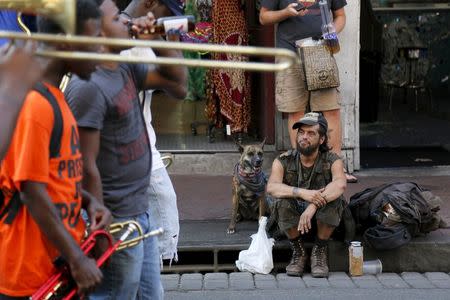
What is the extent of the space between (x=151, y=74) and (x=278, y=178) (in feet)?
8.52

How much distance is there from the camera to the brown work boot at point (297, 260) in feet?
21.1

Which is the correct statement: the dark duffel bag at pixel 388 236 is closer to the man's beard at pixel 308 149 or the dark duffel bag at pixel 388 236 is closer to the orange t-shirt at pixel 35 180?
the man's beard at pixel 308 149

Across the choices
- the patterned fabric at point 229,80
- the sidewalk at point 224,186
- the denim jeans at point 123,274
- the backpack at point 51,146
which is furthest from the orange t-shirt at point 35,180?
the patterned fabric at point 229,80

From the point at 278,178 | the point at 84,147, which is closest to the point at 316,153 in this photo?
the point at 278,178

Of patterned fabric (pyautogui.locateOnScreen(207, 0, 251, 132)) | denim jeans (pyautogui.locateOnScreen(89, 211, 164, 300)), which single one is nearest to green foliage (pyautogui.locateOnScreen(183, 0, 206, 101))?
patterned fabric (pyautogui.locateOnScreen(207, 0, 251, 132))

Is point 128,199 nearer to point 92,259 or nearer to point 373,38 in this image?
point 92,259

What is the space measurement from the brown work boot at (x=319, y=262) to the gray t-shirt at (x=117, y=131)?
277 centimetres

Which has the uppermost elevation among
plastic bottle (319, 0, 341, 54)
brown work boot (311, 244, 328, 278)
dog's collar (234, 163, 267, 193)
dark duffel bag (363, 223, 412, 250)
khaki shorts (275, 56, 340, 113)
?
plastic bottle (319, 0, 341, 54)

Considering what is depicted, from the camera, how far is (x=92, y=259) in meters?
3.23

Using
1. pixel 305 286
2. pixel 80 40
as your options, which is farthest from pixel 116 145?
pixel 305 286

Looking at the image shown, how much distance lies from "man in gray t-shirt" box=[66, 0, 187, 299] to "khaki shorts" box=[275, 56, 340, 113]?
164 inches

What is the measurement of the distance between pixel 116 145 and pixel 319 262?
3.03m

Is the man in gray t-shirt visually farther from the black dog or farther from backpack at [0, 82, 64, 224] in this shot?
the black dog

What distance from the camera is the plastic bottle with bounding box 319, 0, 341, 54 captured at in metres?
7.67
